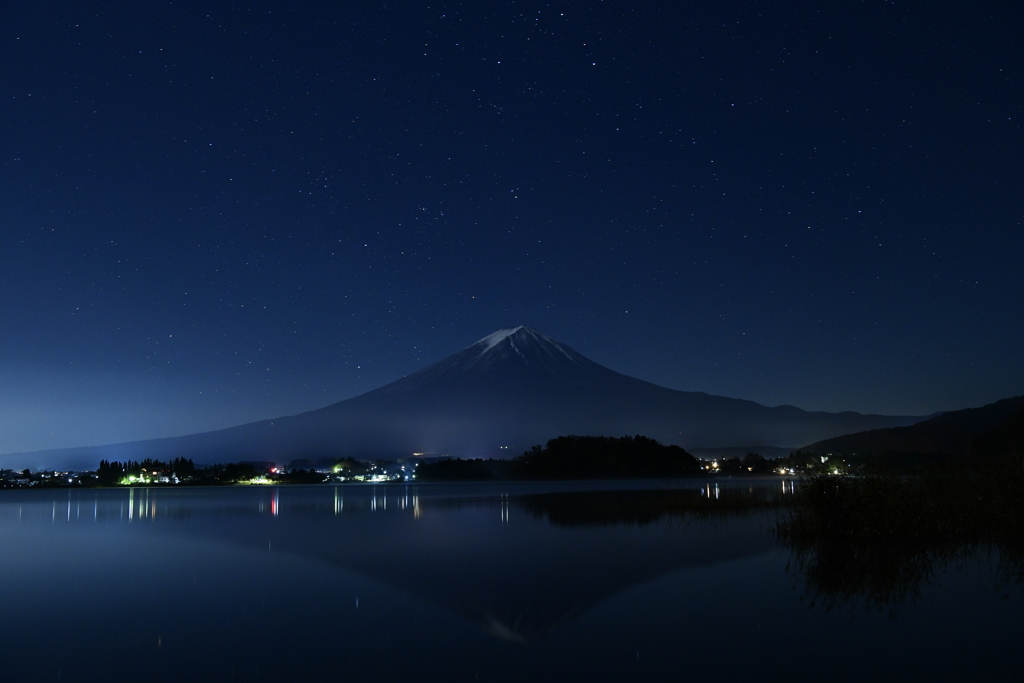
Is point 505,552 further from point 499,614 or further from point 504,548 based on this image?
point 499,614

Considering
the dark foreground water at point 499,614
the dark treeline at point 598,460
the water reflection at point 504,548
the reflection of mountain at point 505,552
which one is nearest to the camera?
the dark foreground water at point 499,614

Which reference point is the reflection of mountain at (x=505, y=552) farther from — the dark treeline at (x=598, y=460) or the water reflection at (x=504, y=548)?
the dark treeline at (x=598, y=460)

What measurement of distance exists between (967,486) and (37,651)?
1848 cm

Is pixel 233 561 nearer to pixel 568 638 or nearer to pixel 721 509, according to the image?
pixel 568 638

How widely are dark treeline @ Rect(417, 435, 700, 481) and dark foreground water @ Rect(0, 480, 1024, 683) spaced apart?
83011 mm

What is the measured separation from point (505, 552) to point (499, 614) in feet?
24.3

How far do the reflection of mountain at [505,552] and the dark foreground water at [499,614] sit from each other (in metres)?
0.09

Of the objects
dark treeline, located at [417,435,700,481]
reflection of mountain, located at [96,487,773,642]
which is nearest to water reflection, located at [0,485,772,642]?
reflection of mountain, located at [96,487,773,642]

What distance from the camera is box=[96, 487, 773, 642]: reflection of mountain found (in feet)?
38.4

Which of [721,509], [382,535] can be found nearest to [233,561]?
[382,535]

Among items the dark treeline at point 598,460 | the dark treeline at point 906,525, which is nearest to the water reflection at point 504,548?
the dark treeline at point 906,525

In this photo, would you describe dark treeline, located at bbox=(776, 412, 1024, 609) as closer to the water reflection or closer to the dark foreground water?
the dark foreground water

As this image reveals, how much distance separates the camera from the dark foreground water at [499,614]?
8.05 metres

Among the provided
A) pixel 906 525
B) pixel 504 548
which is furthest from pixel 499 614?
pixel 906 525
